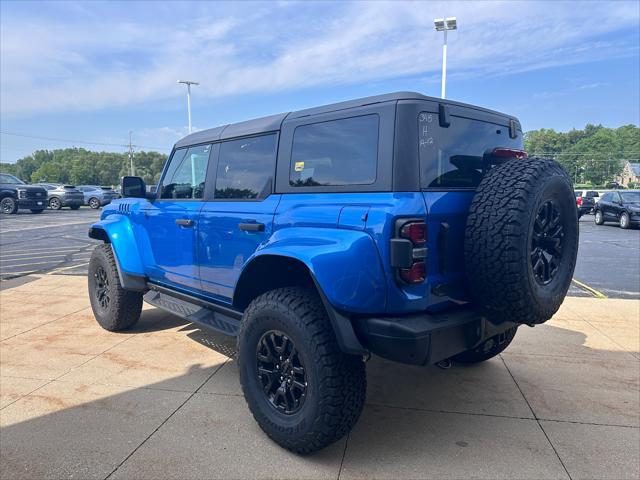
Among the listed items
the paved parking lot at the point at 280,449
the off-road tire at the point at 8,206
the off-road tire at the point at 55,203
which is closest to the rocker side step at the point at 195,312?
the paved parking lot at the point at 280,449

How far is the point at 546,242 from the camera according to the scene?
2.54 metres

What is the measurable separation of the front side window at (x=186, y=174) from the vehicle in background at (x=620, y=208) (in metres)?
18.2

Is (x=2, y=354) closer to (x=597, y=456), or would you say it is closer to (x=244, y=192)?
(x=244, y=192)

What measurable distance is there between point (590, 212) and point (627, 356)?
2474 cm

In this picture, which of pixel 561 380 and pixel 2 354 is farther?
pixel 2 354

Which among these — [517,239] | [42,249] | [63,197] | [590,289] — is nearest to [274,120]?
[517,239]

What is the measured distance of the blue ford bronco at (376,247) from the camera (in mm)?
2250

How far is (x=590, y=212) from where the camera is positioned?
25.3 metres

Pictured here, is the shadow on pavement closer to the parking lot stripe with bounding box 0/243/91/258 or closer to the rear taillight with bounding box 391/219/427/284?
the rear taillight with bounding box 391/219/427/284

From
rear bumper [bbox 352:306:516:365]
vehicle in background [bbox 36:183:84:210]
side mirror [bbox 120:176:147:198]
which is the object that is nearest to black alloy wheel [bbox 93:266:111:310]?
side mirror [bbox 120:176:147:198]

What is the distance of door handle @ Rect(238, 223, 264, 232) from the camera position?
2.92 m

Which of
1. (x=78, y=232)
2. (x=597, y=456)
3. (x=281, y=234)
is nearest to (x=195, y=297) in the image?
(x=281, y=234)

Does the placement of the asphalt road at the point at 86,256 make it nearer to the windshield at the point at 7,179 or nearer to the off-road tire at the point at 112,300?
the off-road tire at the point at 112,300

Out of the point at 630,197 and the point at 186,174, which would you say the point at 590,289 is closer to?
the point at 186,174
